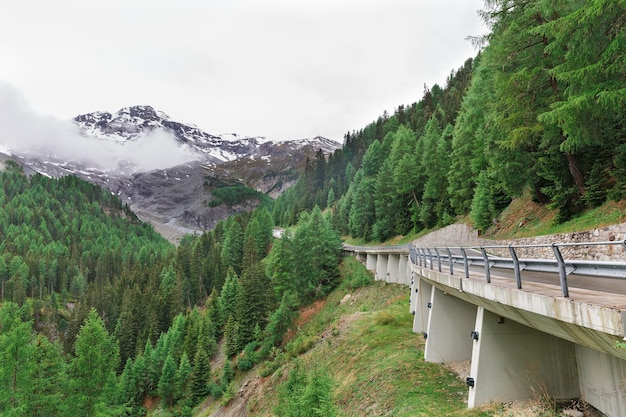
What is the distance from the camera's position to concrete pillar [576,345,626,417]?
614 cm

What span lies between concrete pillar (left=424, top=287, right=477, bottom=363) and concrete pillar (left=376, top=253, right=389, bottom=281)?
2476cm

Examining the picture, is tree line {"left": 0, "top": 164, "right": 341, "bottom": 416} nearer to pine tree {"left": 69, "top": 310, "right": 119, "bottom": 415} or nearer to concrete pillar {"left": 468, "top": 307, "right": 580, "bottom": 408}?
pine tree {"left": 69, "top": 310, "right": 119, "bottom": 415}

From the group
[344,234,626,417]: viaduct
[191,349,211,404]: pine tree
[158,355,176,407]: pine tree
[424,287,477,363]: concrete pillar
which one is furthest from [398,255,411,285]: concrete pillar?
[158,355,176,407]: pine tree

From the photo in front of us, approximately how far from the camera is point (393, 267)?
34.3 m

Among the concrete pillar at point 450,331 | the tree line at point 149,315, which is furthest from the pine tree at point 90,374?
the concrete pillar at point 450,331

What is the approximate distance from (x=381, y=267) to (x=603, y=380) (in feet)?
103

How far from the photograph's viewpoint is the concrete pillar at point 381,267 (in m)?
37.1

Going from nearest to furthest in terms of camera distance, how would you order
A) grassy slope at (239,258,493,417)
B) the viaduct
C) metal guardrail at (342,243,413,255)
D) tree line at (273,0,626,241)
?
the viaduct < grassy slope at (239,258,493,417) < tree line at (273,0,626,241) < metal guardrail at (342,243,413,255)

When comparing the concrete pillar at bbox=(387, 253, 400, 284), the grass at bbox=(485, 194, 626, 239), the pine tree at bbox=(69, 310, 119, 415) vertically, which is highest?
the grass at bbox=(485, 194, 626, 239)

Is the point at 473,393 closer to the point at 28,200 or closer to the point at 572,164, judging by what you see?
the point at 572,164

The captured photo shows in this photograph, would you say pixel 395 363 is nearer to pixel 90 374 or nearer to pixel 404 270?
pixel 404 270

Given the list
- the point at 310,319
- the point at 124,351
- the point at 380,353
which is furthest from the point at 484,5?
the point at 124,351

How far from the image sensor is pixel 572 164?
669 inches

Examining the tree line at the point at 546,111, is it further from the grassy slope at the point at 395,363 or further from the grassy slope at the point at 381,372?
the grassy slope at the point at 381,372
